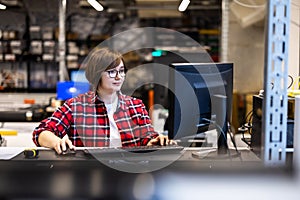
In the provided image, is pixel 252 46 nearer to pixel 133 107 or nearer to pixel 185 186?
pixel 133 107

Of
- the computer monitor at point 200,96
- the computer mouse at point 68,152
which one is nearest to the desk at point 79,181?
the computer mouse at point 68,152

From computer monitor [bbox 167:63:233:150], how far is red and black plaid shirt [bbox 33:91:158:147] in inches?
15.7

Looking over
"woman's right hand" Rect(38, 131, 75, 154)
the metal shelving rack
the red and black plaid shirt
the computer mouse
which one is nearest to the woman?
the red and black plaid shirt

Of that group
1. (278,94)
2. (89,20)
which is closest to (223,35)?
(89,20)

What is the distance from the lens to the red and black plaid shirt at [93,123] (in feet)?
6.64

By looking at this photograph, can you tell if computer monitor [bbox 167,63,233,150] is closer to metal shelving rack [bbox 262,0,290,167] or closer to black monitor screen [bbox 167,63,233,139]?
black monitor screen [bbox 167,63,233,139]

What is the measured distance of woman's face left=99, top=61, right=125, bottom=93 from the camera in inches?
82.1

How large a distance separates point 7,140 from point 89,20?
343cm

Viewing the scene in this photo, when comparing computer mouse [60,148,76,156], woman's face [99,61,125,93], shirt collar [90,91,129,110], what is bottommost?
computer mouse [60,148,76,156]

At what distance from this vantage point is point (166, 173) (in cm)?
73

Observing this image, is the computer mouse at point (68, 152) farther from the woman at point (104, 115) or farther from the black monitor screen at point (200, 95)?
the woman at point (104, 115)

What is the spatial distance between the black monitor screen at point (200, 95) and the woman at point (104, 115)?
1.24 feet

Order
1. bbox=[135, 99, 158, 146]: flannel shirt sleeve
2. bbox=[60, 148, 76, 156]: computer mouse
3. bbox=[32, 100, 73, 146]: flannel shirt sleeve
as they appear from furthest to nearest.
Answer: bbox=[135, 99, 158, 146]: flannel shirt sleeve
bbox=[32, 100, 73, 146]: flannel shirt sleeve
bbox=[60, 148, 76, 156]: computer mouse

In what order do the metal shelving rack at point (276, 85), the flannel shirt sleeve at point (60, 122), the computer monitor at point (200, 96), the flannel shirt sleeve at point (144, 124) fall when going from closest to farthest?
the metal shelving rack at point (276, 85)
the computer monitor at point (200, 96)
the flannel shirt sleeve at point (60, 122)
the flannel shirt sleeve at point (144, 124)
